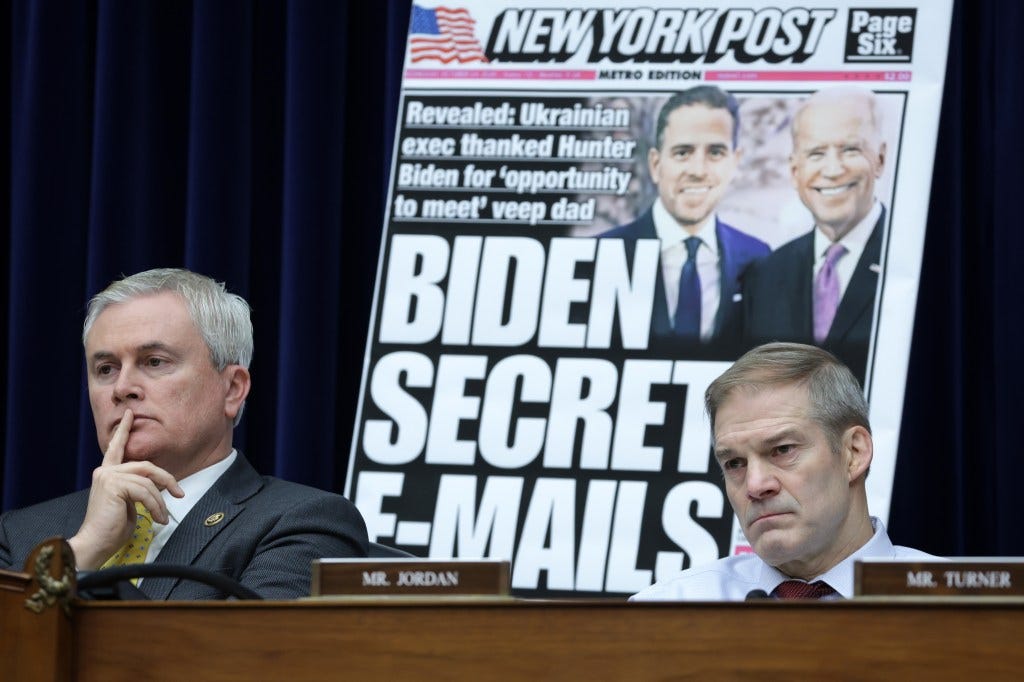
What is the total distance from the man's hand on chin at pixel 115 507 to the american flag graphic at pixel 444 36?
134 cm

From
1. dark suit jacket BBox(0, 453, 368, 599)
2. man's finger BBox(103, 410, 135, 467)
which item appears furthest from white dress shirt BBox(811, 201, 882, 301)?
man's finger BBox(103, 410, 135, 467)

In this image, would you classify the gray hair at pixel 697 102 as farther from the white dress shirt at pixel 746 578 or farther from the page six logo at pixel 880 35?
the white dress shirt at pixel 746 578

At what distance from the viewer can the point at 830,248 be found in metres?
3.03

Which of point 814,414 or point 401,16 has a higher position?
point 401,16

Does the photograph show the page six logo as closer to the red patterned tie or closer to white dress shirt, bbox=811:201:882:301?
white dress shirt, bbox=811:201:882:301

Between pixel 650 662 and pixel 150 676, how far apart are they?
0.46 meters

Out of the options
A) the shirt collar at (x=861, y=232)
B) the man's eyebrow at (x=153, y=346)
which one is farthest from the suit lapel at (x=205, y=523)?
the shirt collar at (x=861, y=232)

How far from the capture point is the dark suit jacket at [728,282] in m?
3.07

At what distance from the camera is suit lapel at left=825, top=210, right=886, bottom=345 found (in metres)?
2.98

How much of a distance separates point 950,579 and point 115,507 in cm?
139

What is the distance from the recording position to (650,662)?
4.37ft

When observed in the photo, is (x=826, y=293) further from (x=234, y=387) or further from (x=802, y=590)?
(x=234, y=387)

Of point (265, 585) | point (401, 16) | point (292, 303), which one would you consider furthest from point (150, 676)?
point (401, 16)

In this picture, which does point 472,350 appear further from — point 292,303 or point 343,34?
point 343,34
